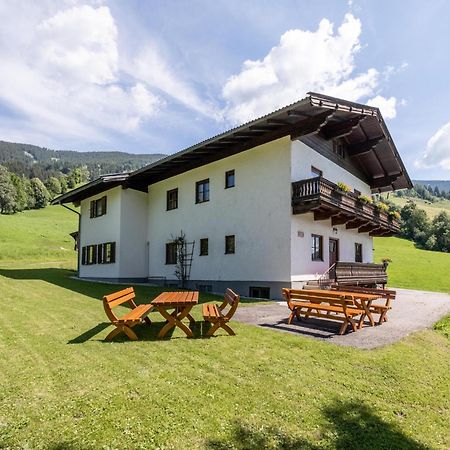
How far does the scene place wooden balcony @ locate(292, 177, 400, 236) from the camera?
13328mm

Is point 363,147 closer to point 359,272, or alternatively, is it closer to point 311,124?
point 311,124

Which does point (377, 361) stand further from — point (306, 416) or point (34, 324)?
point (34, 324)

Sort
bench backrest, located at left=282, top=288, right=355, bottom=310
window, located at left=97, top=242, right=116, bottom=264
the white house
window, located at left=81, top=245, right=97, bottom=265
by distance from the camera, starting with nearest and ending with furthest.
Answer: bench backrest, located at left=282, top=288, right=355, bottom=310 → the white house → window, located at left=97, top=242, right=116, bottom=264 → window, located at left=81, top=245, right=97, bottom=265

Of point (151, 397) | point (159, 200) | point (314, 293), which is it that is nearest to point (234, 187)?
point (159, 200)

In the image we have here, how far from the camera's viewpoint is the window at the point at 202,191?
1786 cm

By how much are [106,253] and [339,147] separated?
15247 millimetres

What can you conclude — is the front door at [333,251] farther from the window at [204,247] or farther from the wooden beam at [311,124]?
the window at [204,247]

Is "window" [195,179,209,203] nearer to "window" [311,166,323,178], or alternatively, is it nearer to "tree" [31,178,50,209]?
"window" [311,166,323,178]

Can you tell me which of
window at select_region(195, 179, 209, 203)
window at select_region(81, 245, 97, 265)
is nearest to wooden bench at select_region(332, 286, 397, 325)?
window at select_region(195, 179, 209, 203)

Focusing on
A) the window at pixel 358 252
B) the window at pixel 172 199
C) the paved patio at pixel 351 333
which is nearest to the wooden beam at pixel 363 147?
the window at pixel 358 252

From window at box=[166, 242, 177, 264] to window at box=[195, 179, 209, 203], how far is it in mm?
3066

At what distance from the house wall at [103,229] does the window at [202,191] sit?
526 centimetres

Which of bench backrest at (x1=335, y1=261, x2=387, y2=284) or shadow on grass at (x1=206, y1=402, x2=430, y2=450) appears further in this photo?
bench backrest at (x1=335, y1=261, x2=387, y2=284)

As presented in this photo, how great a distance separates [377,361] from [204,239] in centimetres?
1255
